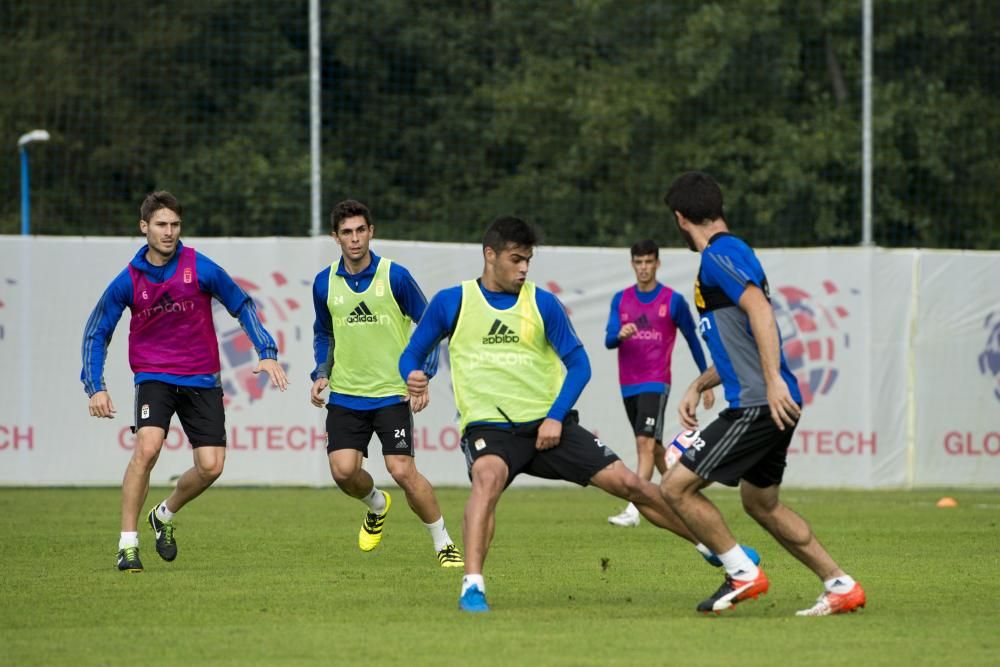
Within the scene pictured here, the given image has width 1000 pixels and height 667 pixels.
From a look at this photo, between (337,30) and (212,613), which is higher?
(337,30)

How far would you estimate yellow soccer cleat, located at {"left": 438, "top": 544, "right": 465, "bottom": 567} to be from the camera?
36.0 ft

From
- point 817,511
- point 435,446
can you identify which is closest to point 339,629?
point 817,511

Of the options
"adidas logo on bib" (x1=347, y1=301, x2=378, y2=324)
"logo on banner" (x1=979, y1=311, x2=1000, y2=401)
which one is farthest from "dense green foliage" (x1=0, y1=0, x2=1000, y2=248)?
"adidas logo on bib" (x1=347, y1=301, x2=378, y2=324)

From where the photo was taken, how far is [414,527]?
1412 centimetres

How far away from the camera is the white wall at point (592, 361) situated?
18.3 m

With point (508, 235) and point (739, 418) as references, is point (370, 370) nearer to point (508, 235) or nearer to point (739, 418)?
point (508, 235)

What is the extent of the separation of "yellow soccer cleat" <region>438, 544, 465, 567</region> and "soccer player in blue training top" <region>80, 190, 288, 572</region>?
4.83ft

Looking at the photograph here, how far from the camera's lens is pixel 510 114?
90.1ft

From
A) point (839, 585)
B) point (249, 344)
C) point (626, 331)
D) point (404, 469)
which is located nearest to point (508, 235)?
point (839, 585)

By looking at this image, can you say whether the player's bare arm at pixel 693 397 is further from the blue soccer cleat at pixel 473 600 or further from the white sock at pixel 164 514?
the white sock at pixel 164 514

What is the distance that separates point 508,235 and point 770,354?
1.41m

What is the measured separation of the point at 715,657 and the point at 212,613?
2.67 metres

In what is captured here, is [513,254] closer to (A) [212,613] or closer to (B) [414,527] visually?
(A) [212,613]

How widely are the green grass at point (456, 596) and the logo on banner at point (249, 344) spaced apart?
9.68ft
